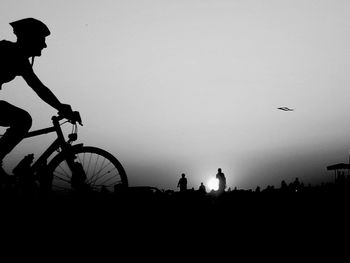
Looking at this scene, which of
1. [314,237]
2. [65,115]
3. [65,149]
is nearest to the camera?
[314,237]

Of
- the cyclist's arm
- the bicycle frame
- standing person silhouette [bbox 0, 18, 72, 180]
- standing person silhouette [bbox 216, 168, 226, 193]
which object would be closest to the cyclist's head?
standing person silhouette [bbox 0, 18, 72, 180]

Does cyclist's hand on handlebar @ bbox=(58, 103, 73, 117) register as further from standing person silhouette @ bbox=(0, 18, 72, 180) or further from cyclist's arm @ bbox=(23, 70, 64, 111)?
standing person silhouette @ bbox=(0, 18, 72, 180)

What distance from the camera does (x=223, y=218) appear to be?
4.90 metres

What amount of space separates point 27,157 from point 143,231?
2644 millimetres

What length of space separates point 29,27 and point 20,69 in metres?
0.61

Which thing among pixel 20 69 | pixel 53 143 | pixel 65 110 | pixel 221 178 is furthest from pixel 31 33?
pixel 221 178

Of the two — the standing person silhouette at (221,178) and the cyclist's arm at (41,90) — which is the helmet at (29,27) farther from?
the standing person silhouette at (221,178)

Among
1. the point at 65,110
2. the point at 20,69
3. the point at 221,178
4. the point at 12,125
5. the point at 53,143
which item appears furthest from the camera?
the point at 221,178

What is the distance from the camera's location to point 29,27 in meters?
4.47

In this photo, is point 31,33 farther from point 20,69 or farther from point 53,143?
point 53,143

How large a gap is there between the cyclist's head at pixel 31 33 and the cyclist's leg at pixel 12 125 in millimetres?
811

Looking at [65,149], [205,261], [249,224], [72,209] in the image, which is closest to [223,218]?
[249,224]

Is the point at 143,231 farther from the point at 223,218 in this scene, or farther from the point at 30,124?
the point at 30,124

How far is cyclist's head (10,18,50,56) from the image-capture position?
14.5 ft
